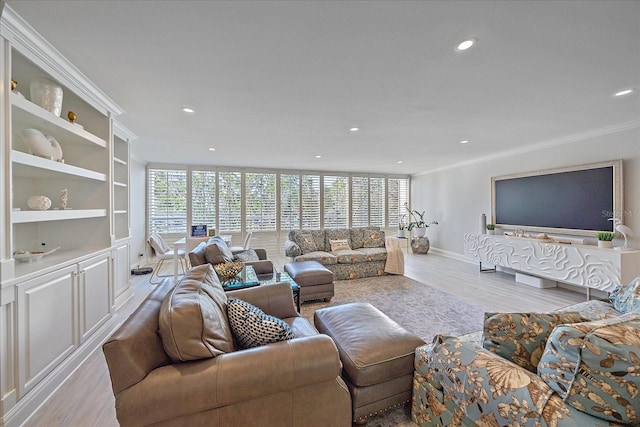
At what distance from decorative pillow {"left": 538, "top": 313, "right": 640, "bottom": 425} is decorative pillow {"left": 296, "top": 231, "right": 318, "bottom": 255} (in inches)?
163

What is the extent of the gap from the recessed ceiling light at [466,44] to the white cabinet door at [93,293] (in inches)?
140

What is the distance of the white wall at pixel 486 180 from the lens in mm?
3490

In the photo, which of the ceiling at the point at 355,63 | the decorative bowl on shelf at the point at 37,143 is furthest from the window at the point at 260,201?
the decorative bowl on shelf at the point at 37,143

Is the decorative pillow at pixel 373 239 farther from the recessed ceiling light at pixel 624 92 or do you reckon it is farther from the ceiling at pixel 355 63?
the recessed ceiling light at pixel 624 92

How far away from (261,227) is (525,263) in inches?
230

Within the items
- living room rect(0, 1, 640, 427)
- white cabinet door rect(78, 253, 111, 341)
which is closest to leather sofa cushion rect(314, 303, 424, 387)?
living room rect(0, 1, 640, 427)

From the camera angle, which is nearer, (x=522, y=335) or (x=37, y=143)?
(x=522, y=335)

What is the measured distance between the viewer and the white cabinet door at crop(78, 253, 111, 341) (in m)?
2.31

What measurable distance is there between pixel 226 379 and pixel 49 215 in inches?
85.0

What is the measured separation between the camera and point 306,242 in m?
4.99

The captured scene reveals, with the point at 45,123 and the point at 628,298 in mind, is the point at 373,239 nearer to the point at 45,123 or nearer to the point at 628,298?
the point at 628,298

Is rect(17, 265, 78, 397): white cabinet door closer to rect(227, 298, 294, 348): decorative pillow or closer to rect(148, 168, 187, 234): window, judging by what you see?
rect(227, 298, 294, 348): decorative pillow

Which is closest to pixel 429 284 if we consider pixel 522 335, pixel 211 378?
pixel 522 335

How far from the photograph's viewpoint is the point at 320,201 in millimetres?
7652
